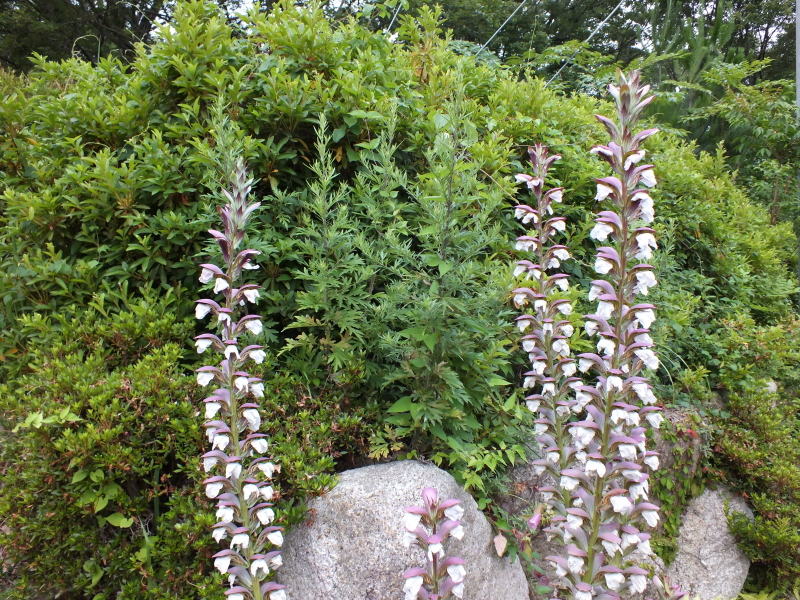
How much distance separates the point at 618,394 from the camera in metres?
1.70

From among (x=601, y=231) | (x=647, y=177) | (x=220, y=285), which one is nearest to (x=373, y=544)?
(x=220, y=285)

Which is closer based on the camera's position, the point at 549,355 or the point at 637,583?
the point at 637,583

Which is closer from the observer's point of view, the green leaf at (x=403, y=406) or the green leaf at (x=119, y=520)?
the green leaf at (x=119, y=520)

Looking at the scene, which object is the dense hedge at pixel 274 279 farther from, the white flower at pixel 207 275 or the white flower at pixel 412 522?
the white flower at pixel 412 522

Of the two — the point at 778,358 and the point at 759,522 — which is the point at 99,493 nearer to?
the point at 759,522

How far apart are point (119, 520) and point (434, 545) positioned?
61.2 inches

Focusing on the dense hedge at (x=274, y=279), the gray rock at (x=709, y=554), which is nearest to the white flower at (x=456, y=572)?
the dense hedge at (x=274, y=279)

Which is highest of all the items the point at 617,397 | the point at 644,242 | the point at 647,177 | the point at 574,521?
the point at 647,177

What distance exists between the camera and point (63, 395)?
231cm

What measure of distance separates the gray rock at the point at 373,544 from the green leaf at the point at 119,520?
0.69 m

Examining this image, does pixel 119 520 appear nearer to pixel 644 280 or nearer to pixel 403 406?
pixel 403 406

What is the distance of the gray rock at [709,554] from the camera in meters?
3.10

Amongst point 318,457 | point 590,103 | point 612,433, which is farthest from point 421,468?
point 590,103

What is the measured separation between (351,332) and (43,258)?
2.06 metres
